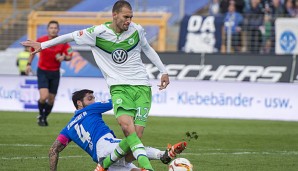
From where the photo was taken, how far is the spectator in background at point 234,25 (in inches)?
1105

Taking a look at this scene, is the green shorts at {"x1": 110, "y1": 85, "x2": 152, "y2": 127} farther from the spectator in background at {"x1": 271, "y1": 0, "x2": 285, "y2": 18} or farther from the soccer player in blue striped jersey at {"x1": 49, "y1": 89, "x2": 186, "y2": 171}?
the spectator in background at {"x1": 271, "y1": 0, "x2": 285, "y2": 18}

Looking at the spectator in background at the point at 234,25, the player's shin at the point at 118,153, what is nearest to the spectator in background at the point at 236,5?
the spectator in background at the point at 234,25

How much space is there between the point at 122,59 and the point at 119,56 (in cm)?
6

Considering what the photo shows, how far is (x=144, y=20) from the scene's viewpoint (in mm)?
29391

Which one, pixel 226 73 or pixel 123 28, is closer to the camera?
pixel 123 28

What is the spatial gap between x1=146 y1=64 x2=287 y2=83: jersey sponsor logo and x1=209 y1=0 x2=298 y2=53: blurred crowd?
2858 mm

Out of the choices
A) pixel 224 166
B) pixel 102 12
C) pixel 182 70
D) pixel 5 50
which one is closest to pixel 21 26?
pixel 5 50

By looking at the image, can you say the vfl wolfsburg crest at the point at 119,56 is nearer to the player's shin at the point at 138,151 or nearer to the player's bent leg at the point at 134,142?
the player's bent leg at the point at 134,142

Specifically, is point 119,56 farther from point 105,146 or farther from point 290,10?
point 290,10

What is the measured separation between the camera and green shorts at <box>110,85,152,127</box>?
10.4 metres

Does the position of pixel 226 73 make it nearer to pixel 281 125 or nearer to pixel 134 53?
pixel 281 125

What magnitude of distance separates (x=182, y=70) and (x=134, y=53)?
1466 cm

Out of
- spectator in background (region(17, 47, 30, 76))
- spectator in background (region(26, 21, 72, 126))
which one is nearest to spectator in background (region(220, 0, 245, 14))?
spectator in background (region(17, 47, 30, 76))

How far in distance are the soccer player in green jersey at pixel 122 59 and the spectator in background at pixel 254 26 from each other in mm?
17572
